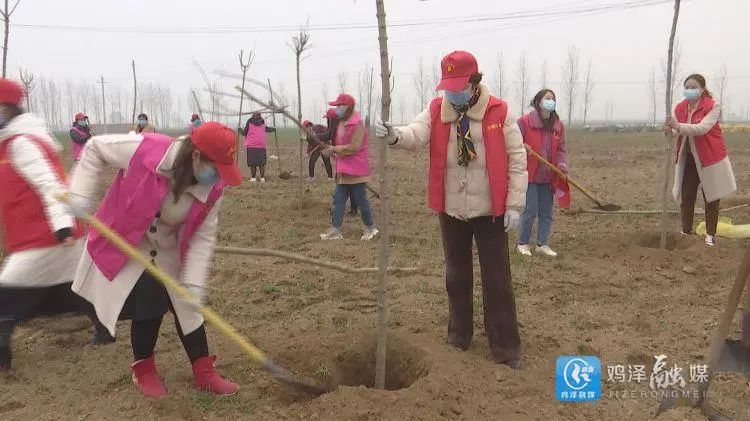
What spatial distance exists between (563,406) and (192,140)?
93.1 inches

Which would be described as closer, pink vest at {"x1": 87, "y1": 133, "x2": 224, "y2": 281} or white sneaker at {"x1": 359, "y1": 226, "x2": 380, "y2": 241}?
pink vest at {"x1": 87, "y1": 133, "x2": 224, "y2": 281}

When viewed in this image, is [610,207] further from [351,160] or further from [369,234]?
[351,160]

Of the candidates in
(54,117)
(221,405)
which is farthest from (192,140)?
(54,117)

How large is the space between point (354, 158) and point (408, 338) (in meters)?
3.25

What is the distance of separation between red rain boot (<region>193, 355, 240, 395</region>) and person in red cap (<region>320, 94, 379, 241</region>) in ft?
11.8

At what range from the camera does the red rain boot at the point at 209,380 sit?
10.6ft

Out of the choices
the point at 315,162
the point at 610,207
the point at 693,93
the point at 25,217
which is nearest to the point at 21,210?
the point at 25,217

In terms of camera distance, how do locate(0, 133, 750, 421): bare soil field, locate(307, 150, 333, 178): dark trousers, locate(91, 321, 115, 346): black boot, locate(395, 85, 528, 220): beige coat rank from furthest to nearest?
locate(307, 150, 333, 178): dark trousers → locate(91, 321, 115, 346): black boot → locate(395, 85, 528, 220): beige coat → locate(0, 133, 750, 421): bare soil field

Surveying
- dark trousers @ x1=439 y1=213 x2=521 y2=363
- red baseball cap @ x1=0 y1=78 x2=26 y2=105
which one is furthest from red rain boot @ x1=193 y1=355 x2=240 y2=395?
red baseball cap @ x1=0 y1=78 x2=26 y2=105

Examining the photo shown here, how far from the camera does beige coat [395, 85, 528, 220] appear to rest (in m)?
3.31

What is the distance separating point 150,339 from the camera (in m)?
3.19

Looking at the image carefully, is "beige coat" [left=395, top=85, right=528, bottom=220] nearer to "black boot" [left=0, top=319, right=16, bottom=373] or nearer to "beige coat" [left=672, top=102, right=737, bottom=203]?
"black boot" [left=0, top=319, right=16, bottom=373]

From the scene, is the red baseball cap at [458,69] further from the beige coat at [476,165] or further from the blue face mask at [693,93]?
the blue face mask at [693,93]

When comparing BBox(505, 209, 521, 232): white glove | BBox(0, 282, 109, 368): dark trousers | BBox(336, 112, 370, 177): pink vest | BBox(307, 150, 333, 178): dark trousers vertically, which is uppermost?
BBox(336, 112, 370, 177): pink vest
